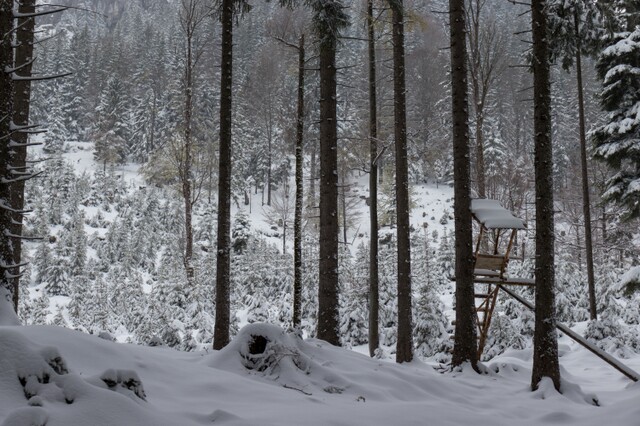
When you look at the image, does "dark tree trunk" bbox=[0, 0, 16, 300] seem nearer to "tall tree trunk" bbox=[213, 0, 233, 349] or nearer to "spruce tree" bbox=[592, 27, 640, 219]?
"tall tree trunk" bbox=[213, 0, 233, 349]

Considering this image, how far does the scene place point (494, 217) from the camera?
9.14 meters

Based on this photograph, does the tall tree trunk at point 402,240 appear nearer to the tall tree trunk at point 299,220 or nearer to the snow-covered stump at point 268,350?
the tall tree trunk at point 299,220

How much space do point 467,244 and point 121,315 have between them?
1684 centimetres

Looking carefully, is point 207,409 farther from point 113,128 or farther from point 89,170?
point 113,128

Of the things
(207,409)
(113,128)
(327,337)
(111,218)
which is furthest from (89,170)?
(207,409)

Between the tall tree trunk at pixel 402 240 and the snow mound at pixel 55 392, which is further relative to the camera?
the tall tree trunk at pixel 402 240

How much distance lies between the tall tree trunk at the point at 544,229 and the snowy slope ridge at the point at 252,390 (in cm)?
49

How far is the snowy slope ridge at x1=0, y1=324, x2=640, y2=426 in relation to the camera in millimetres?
2887

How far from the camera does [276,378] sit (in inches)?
207

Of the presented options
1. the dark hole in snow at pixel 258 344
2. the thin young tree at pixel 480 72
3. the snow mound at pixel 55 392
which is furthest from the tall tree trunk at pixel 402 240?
the snow mound at pixel 55 392

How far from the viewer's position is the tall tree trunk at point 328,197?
861 centimetres

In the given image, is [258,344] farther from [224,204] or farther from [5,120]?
[224,204]

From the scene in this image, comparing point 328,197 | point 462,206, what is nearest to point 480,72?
point 462,206

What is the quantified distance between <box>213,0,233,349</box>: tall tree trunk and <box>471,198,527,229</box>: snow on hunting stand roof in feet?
17.0
